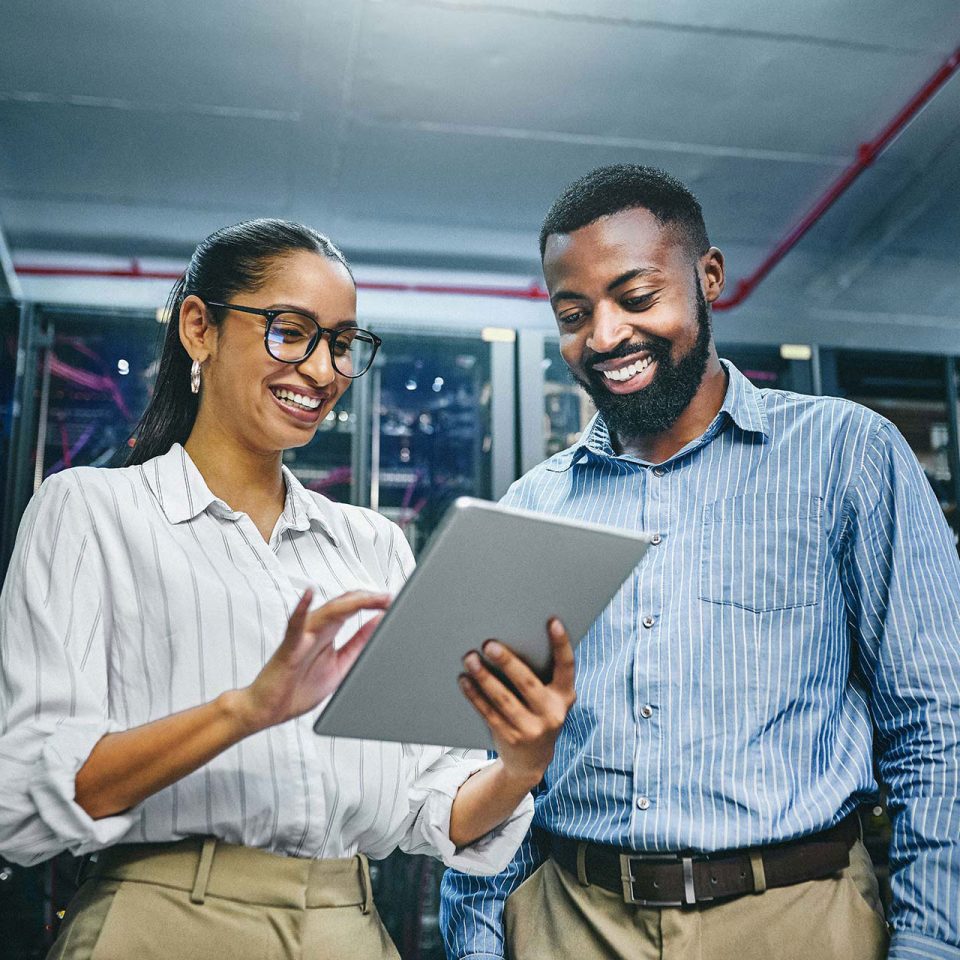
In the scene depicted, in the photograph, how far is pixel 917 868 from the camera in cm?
117

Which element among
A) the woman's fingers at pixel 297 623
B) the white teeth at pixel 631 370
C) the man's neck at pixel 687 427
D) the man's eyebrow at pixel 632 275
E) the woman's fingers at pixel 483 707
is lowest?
the woman's fingers at pixel 483 707

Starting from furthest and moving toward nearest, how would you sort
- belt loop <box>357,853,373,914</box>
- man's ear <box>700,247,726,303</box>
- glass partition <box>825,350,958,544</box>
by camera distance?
1. glass partition <box>825,350,958,544</box>
2. man's ear <box>700,247,726,303</box>
3. belt loop <box>357,853,373,914</box>

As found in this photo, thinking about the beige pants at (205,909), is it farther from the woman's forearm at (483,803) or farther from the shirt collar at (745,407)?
the shirt collar at (745,407)

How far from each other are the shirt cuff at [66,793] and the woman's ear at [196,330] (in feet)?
1.70

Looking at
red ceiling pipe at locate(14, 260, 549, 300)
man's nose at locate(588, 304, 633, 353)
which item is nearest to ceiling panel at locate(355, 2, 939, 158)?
red ceiling pipe at locate(14, 260, 549, 300)

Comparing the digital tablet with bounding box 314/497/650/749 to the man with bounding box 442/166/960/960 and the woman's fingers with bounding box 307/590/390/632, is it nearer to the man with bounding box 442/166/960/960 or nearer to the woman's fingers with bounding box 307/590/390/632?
the woman's fingers with bounding box 307/590/390/632

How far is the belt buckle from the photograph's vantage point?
3.94 ft

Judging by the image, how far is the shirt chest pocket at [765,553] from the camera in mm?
1332

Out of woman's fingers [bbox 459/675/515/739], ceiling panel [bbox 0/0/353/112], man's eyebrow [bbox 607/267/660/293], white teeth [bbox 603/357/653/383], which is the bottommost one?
woman's fingers [bbox 459/675/515/739]

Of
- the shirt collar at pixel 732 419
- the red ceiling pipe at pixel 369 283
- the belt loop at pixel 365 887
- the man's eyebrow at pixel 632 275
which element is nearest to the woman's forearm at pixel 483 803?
the belt loop at pixel 365 887

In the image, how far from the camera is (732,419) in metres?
1.48

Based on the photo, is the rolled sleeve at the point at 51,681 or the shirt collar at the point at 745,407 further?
the shirt collar at the point at 745,407

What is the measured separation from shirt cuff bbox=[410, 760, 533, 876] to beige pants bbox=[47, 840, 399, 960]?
0.15m

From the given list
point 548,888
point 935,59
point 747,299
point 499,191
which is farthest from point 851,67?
point 548,888
